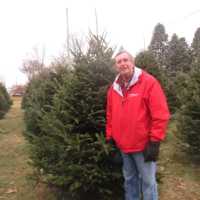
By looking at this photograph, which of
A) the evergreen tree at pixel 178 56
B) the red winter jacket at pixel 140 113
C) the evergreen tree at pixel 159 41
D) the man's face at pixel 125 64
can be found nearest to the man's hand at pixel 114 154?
the red winter jacket at pixel 140 113

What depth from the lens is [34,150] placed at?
5.10m

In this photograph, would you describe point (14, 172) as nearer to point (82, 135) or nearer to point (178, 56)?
point (82, 135)

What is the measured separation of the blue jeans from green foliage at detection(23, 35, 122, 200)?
33 centimetres

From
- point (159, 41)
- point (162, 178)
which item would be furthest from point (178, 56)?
point (162, 178)

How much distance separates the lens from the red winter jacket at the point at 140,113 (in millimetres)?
3458

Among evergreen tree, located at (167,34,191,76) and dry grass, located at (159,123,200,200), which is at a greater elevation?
evergreen tree, located at (167,34,191,76)

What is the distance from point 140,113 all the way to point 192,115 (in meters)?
3.19

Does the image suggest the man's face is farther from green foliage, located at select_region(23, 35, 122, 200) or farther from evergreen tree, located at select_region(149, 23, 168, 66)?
evergreen tree, located at select_region(149, 23, 168, 66)

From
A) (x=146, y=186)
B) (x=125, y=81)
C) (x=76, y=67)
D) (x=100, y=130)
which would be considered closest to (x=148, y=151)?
(x=146, y=186)

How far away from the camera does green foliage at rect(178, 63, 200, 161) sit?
6242mm

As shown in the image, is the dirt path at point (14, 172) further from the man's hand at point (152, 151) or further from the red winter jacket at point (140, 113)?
the man's hand at point (152, 151)

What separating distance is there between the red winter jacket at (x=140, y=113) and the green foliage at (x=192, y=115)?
A: 2.87 meters

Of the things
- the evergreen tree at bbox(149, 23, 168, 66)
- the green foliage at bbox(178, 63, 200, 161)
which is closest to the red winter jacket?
the green foliage at bbox(178, 63, 200, 161)

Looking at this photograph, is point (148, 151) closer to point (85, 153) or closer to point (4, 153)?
point (85, 153)
